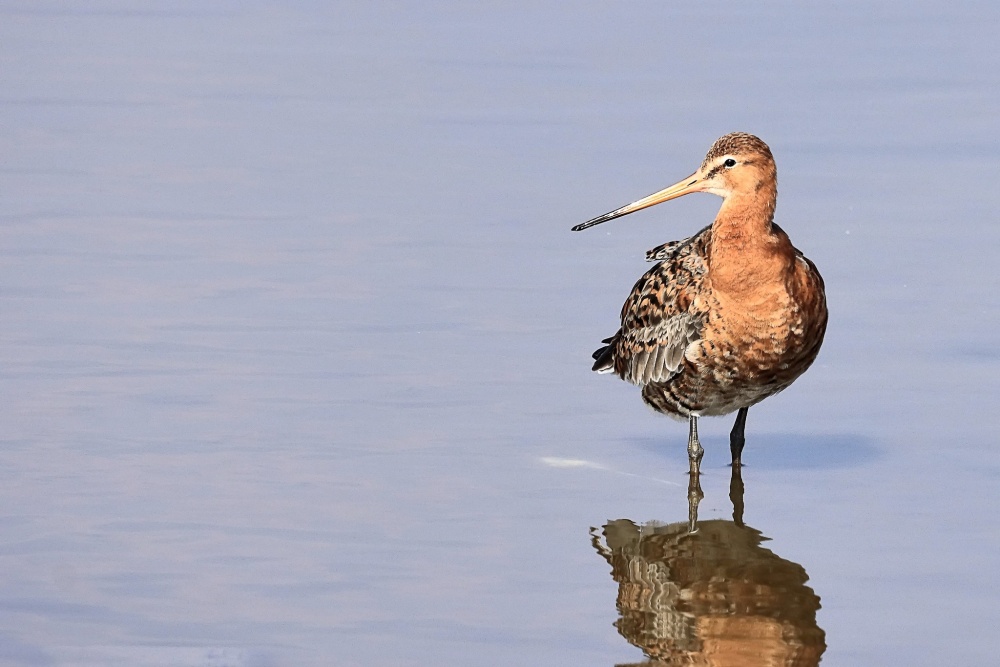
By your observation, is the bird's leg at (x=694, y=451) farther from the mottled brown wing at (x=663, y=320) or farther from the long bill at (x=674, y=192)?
the long bill at (x=674, y=192)

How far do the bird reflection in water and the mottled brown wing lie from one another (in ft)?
2.42

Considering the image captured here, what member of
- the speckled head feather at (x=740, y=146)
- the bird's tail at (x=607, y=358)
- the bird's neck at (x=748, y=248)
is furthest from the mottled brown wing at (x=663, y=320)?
the speckled head feather at (x=740, y=146)

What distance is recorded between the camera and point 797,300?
778 centimetres

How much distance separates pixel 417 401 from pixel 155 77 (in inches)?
242

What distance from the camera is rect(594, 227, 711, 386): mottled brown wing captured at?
798cm

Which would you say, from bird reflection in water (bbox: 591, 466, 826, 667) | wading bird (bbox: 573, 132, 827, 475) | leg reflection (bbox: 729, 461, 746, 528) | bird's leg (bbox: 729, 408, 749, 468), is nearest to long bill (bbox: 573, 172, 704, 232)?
wading bird (bbox: 573, 132, 827, 475)

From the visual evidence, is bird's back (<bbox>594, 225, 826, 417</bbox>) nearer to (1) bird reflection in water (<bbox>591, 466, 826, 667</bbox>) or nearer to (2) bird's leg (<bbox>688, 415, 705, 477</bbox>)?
(2) bird's leg (<bbox>688, 415, 705, 477</bbox>)

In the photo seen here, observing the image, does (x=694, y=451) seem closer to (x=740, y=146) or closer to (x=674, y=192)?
(x=674, y=192)

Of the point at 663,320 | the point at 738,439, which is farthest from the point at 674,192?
the point at 738,439

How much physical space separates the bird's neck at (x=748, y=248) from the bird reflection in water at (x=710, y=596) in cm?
89

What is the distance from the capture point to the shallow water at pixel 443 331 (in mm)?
6398

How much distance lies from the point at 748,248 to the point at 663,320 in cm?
54

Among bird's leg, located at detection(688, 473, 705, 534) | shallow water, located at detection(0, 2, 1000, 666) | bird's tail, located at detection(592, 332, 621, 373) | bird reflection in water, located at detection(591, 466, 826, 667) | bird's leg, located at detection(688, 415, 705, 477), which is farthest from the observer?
bird's tail, located at detection(592, 332, 621, 373)

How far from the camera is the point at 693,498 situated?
7.71 meters
